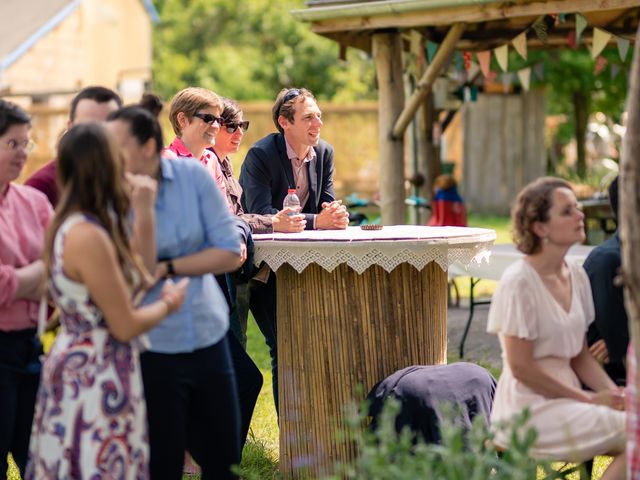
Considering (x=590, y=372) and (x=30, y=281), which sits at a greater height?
(x=30, y=281)

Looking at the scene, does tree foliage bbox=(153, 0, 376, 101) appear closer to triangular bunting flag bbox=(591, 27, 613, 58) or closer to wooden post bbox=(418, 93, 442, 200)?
wooden post bbox=(418, 93, 442, 200)

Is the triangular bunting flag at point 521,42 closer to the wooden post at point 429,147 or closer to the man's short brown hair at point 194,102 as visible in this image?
the wooden post at point 429,147

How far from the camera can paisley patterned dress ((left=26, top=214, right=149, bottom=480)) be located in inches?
135

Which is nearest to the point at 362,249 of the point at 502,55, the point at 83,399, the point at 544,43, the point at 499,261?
the point at 83,399

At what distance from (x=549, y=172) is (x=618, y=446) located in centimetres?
1964

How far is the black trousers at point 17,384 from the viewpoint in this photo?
156 inches

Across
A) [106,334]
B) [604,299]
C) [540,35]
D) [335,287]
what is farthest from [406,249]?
[540,35]

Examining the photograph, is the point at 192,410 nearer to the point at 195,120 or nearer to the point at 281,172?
the point at 195,120

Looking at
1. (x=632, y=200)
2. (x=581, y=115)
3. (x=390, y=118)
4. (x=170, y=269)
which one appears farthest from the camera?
(x=581, y=115)

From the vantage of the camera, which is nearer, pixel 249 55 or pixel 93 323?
pixel 93 323

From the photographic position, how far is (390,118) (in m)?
9.36

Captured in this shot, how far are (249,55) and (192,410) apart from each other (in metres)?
30.4

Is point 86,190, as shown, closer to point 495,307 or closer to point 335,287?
point 495,307

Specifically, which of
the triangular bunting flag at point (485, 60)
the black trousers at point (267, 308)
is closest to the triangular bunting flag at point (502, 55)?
the triangular bunting flag at point (485, 60)
